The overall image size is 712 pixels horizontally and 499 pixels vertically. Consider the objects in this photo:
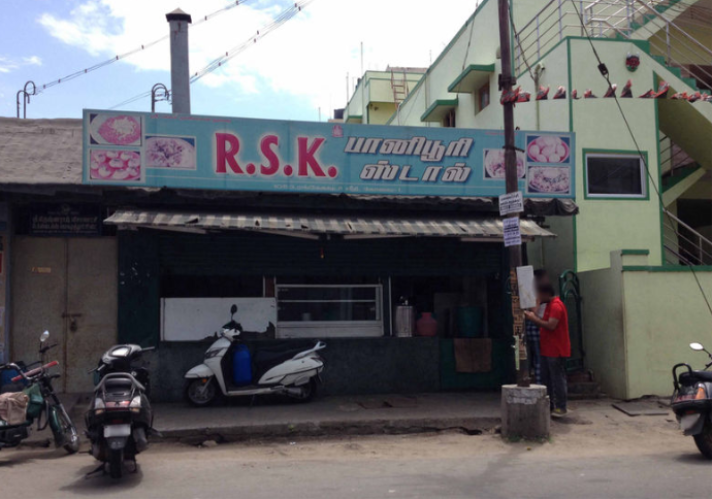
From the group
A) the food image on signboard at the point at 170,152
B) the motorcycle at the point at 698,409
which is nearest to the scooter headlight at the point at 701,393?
the motorcycle at the point at 698,409

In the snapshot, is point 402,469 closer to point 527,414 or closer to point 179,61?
point 527,414

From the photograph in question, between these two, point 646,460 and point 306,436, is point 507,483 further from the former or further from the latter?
point 306,436

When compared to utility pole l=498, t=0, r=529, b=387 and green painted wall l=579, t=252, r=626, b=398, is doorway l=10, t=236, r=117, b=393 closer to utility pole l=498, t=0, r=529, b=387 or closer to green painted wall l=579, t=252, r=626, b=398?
utility pole l=498, t=0, r=529, b=387

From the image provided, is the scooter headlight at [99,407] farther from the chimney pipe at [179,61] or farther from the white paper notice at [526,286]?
the chimney pipe at [179,61]

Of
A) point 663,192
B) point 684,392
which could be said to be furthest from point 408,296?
point 663,192

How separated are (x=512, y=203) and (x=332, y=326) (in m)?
4.22

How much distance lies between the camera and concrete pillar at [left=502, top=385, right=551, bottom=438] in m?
8.75

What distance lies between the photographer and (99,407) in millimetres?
6621

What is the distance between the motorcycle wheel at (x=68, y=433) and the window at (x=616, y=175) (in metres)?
9.85

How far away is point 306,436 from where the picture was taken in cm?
912

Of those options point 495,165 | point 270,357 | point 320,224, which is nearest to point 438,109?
point 495,165

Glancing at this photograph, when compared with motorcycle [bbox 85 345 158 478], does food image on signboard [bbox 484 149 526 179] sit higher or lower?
higher

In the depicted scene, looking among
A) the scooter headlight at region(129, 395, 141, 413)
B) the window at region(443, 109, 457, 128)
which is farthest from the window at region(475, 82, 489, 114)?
the scooter headlight at region(129, 395, 141, 413)

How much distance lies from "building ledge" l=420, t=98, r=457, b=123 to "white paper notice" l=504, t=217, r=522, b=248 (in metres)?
10.7
